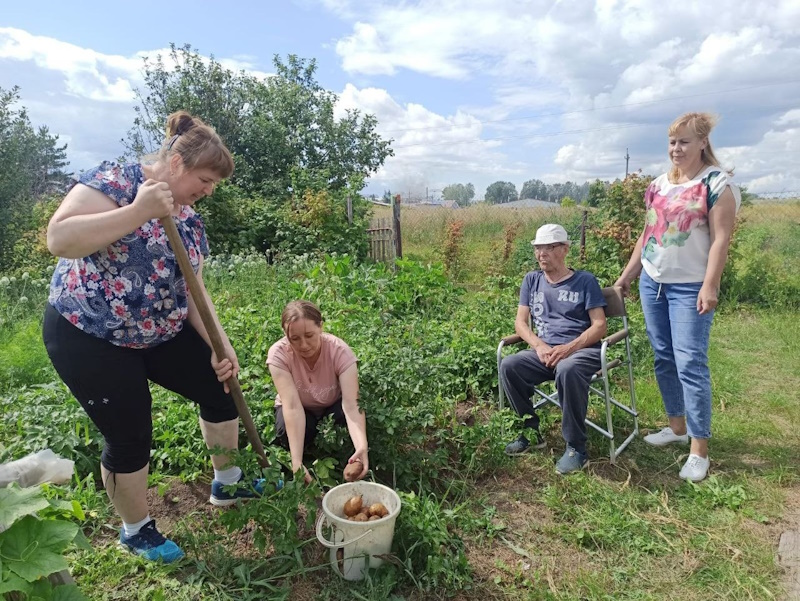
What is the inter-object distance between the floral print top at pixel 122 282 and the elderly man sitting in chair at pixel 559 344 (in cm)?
201

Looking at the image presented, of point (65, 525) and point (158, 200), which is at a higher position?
point (158, 200)

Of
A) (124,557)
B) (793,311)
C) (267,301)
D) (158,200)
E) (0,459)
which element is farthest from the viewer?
(793,311)

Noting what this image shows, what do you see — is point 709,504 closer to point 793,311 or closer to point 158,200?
point 158,200

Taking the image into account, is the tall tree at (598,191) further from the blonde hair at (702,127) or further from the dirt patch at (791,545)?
the dirt patch at (791,545)

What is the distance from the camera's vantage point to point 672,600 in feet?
7.09

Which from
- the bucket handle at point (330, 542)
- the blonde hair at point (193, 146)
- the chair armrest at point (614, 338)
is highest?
the blonde hair at point (193, 146)

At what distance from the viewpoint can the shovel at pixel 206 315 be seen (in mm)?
1934

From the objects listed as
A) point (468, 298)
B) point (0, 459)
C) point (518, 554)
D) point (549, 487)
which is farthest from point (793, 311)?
point (0, 459)

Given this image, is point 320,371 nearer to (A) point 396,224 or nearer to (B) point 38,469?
(B) point 38,469

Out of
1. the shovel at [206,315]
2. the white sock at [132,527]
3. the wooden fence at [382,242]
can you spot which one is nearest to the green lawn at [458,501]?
Answer: the white sock at [132,527]

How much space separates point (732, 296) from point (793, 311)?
633 millimetres

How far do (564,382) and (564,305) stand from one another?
1.68 feet

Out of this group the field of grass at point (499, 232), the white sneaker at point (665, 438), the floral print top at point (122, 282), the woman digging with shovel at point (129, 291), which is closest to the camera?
the woman digging with shovel at point (129, 291)

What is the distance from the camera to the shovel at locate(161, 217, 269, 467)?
1.93 meters
